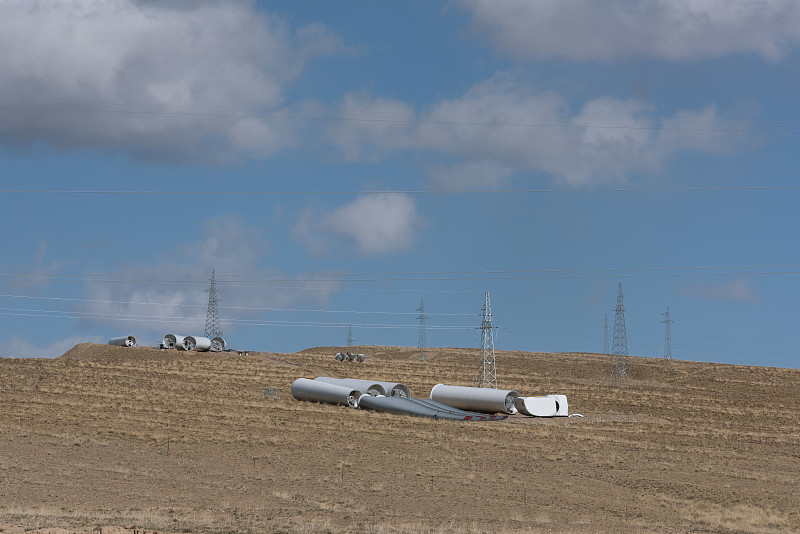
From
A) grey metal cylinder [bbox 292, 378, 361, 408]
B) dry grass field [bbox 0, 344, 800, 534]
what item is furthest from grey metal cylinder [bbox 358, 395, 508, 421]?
dry grass field [bbox 0, 344, 800, 534]

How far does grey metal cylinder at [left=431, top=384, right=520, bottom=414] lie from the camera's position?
61.0 metres

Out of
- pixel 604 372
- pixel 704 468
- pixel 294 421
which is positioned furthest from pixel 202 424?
pixel 604 372

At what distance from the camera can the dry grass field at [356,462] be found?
27125mm

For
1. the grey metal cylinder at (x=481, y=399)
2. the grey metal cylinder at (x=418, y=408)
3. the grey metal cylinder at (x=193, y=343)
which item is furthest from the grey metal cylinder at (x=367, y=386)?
the grey metal cylinder at (x=193, y=343)

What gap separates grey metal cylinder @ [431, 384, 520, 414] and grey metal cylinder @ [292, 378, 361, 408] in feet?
24.0

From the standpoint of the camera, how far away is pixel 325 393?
61.5 m

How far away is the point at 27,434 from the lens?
43438mm

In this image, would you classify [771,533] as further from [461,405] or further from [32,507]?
[461,405]

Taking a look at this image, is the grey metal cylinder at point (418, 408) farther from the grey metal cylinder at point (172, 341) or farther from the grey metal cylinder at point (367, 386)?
the grey metal cylinder at point (172, 341)

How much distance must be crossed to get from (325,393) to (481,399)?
439 inches

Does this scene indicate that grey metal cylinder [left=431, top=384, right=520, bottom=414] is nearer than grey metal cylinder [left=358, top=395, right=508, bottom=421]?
No

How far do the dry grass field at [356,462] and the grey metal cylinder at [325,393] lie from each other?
52.7 inches

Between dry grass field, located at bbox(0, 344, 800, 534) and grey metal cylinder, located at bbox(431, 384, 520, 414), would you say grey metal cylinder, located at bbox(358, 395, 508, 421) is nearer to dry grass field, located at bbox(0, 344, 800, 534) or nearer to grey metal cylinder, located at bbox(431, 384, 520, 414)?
grey metal cylinder, located at bbox(431, 384, 520, 414)

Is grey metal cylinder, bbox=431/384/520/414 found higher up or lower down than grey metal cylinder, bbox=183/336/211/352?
lower down
